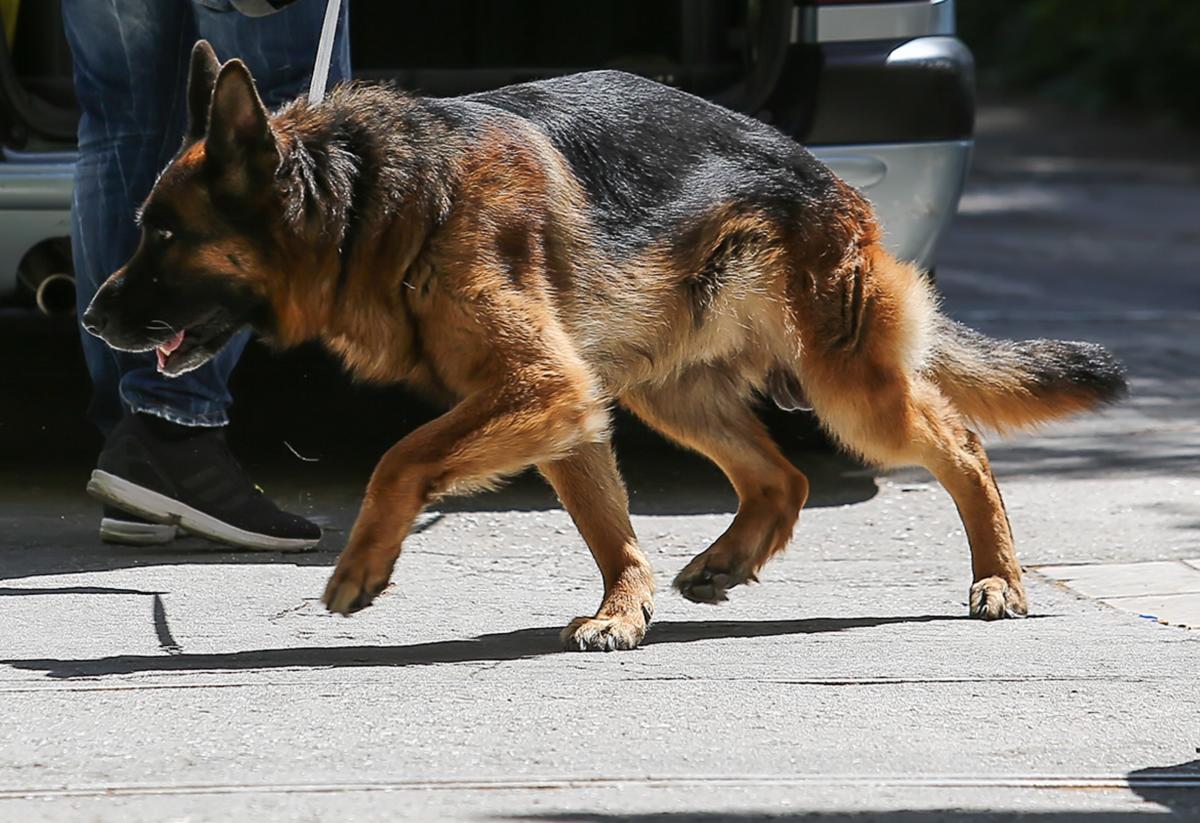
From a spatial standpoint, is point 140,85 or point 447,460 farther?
point 140,85

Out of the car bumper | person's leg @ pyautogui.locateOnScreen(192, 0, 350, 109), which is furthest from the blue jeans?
the car bumper

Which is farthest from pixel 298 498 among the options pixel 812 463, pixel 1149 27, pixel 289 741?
pixel 1149 27

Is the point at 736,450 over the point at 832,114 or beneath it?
beneath

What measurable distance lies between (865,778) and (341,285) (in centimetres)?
145

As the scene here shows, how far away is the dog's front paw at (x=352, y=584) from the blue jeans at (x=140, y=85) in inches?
45.0

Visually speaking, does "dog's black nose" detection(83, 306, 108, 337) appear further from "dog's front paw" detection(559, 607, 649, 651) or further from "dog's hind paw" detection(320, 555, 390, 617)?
"dog's front paw" detection(559, 607, 649, 651)

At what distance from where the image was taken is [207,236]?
13.4ft

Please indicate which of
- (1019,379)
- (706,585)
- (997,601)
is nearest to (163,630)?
(706,585)

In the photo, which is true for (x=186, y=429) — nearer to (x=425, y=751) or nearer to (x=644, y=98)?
(x=644, y=98)

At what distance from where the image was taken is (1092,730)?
362 cm

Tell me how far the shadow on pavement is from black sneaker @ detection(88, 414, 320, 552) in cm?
91

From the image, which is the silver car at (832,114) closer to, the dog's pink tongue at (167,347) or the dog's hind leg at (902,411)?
the dog's hind leg at (902,411)

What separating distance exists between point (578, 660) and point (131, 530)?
4.80 ft

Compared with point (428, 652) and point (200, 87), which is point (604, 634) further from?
point (200, 87)
